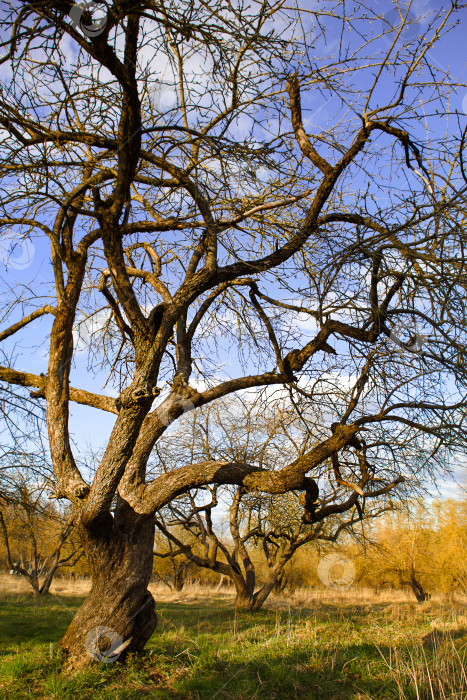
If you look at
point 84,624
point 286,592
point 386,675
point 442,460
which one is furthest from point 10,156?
point 286,592

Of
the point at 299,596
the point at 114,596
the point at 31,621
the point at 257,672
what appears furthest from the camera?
the point at 299,596

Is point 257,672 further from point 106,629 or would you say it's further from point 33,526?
point 33,526

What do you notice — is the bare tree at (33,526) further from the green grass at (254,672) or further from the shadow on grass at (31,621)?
the green grass at (254,672)

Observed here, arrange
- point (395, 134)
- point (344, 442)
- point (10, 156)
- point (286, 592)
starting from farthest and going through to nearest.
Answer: point (286, 592) → point (344, 442) → point (395, 134) → point (10, 156)

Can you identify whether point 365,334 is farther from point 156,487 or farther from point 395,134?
point 156,487

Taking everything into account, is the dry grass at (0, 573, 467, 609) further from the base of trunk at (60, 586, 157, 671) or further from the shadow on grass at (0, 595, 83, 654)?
the base of trunk at (60, 586, 157, 671)

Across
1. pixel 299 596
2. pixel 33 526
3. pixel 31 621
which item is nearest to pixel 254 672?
pixel 33 526

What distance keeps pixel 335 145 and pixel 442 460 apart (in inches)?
142

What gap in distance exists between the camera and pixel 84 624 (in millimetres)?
4457

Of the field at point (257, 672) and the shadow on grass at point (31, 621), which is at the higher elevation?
Answer: the field at point (257, 672)

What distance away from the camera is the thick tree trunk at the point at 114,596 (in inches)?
173

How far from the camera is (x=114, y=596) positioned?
15.0ft

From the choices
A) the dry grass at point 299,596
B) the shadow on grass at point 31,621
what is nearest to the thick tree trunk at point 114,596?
the shadow on grass at point 31,621

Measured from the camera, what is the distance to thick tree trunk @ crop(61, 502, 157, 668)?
4398mm
